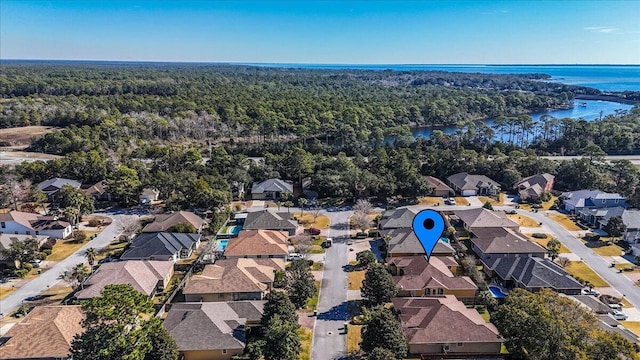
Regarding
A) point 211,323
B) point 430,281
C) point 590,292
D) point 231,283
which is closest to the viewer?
point 211,323

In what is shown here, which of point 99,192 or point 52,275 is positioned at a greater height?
Answer: point 99,192

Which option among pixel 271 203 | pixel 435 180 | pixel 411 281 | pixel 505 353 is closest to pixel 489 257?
pixel 411 281

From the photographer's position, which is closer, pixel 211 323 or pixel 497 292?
pixel 211 323

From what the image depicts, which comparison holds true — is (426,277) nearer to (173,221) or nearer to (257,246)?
(257,246)

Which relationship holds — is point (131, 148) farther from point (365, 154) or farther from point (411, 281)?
point (411, 281)

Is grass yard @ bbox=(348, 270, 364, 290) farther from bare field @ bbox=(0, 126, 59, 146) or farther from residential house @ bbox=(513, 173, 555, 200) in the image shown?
A: bare field @ bbox=(0, 126, 59, 146)

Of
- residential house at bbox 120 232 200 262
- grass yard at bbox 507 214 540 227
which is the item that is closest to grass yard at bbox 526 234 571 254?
grass yard at bbox 507 214 540 227

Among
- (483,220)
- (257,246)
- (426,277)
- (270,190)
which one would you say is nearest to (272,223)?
(257,246)
